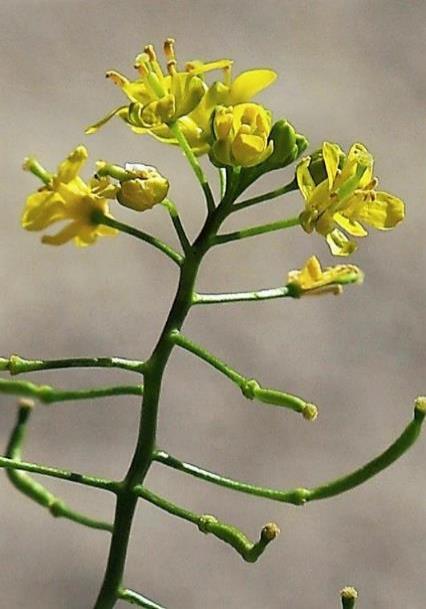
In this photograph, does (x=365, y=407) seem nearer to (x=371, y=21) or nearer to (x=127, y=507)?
(x=371, y=21)

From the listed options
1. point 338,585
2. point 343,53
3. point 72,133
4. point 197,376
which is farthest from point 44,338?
point 343,53

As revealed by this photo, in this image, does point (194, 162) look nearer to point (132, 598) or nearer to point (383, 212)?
point (383, 212)

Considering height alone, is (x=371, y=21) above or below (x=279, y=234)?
above

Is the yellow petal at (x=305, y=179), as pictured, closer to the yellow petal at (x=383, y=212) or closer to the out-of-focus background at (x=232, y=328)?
the yellow petal at (x=383, y=212)

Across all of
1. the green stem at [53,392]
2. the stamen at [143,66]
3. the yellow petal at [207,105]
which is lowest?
the green stem at [53,392]

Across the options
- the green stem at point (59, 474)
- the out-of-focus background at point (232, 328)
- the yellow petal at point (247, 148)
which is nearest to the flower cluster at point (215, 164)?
the yellow petal at point (247, 148)

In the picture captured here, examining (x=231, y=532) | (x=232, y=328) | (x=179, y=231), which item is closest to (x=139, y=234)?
(x=179, y=231)
